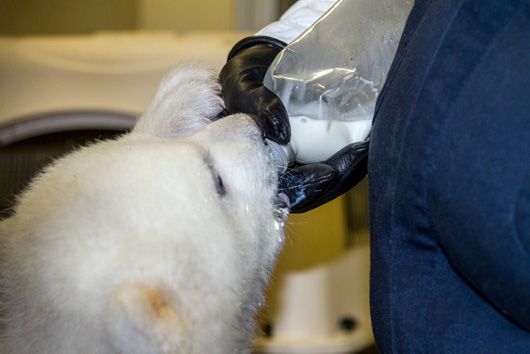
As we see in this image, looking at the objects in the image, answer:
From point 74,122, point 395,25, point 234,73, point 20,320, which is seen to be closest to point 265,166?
point 234,73

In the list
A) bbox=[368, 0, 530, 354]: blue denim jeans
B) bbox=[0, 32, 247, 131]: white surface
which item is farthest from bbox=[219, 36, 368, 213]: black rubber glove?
bbox=[0, 32, 247, 131]: white surface

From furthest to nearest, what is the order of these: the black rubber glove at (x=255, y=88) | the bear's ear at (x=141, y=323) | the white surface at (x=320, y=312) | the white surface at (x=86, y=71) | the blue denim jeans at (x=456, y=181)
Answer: the white surface at (x=86, y=71) < the white surface at (x=320, y=312) < the black rubber glove at (x=255, y=88) < the bear's ear at (x=141, y=323) < the blue denim jeans at (x=456, y=181)

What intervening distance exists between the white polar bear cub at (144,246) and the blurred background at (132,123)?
1.12 meters

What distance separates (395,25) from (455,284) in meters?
0.38

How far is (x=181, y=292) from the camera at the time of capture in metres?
0.88

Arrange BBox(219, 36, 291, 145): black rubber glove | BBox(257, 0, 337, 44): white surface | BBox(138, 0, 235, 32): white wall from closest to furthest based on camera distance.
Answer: BBox(219, 36, 291, 145): black rubber glove → BBox(257, 0, 337, 44): white surface → BBox(138, 0, 235, 32): white wall

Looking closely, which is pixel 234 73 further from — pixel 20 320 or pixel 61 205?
pixel 20 320

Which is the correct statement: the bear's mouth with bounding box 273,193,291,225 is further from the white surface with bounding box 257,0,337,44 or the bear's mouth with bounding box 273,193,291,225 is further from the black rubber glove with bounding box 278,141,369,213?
the white surface with bounding box 257,0,337,44

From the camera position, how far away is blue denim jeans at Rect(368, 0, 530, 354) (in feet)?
2.28

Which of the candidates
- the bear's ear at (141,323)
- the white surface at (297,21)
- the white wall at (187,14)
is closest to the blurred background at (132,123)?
the white wall at (187,14)

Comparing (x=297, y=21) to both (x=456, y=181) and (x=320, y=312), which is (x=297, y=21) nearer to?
(x=456, y=181)

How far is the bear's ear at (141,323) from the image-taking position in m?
0.79

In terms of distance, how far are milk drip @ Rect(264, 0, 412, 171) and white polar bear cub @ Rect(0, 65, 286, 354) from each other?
0.06 metres

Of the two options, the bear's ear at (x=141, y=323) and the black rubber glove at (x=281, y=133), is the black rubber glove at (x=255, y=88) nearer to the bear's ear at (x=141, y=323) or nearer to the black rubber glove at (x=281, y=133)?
the black rubber glove at (x=281, y=133)
